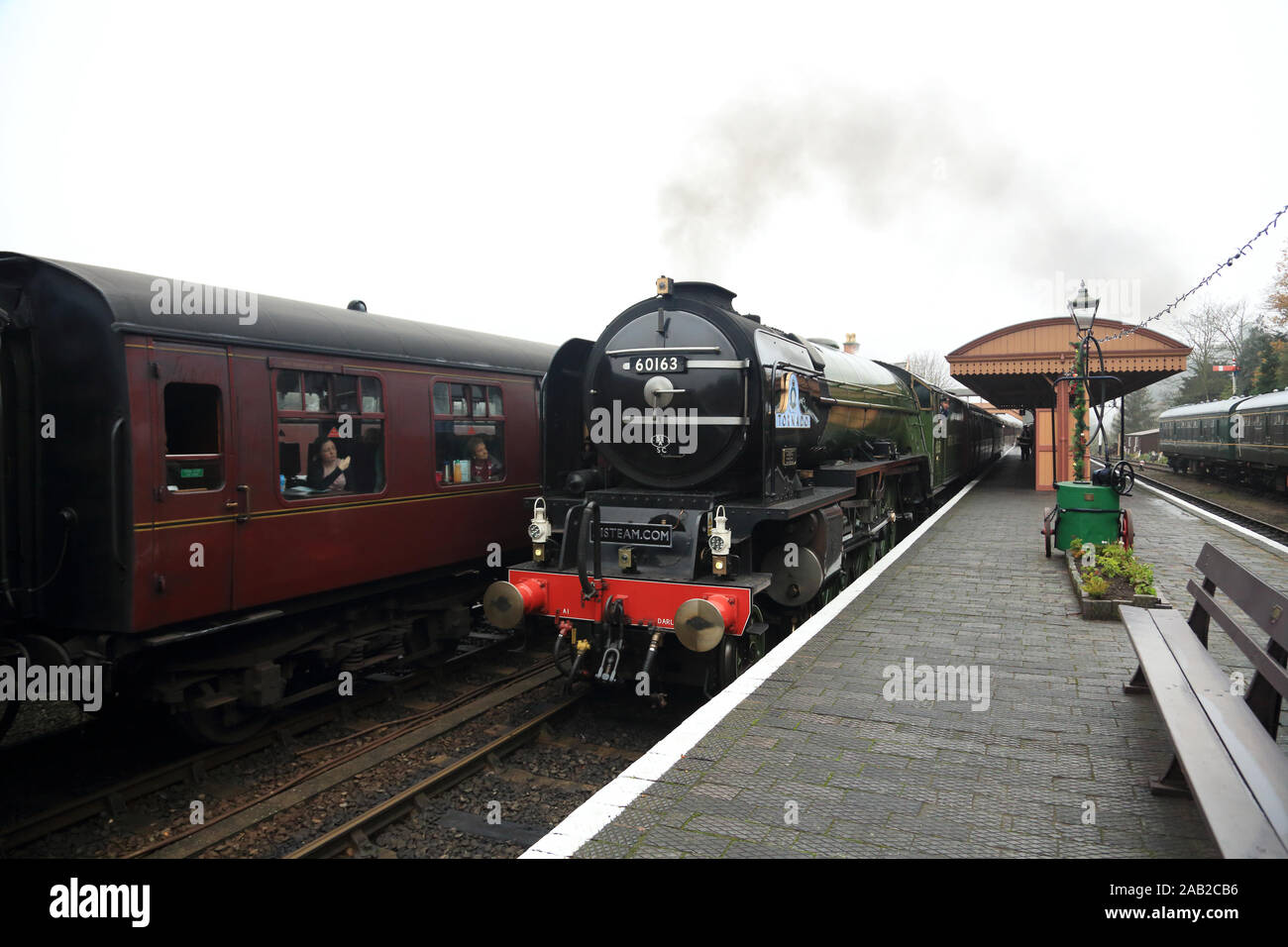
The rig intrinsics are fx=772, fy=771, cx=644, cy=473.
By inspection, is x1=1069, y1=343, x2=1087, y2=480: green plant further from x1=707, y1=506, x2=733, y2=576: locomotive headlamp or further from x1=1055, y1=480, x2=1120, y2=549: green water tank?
x1=707, y1=506, x2=733, y2=576: locomotive headlamp

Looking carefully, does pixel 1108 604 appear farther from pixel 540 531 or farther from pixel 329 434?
pixel 329 434

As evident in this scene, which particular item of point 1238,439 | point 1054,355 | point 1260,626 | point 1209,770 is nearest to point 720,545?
point 1260,626

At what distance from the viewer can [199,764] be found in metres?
5.06

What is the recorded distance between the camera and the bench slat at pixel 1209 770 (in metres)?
2.38

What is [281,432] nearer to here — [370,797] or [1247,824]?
[370,797]

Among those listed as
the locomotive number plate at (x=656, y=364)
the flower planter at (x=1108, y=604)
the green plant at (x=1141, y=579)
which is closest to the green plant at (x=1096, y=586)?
the flower planter at (x=1108, y=604)

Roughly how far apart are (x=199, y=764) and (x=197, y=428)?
2211 mm

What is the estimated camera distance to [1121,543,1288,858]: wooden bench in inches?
98.1

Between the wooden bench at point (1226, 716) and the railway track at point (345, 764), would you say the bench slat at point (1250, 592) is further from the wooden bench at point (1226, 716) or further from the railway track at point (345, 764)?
the railway track at point (345, 764)

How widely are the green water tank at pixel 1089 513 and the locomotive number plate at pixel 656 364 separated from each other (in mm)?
5009

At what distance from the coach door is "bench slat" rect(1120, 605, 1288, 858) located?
5274 millimetres
